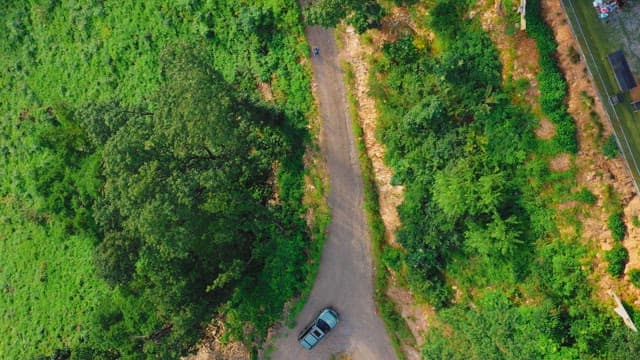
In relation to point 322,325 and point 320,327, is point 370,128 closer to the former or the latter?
point 322,325

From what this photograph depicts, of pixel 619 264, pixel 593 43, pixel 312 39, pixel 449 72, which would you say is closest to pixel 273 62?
pixel 312 39

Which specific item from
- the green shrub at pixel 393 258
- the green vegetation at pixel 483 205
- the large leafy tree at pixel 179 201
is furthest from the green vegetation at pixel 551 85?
the large leafy tree at pixel 179 201

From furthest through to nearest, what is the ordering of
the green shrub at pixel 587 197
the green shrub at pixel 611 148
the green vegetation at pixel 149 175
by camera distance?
the green vegetation at pixel 149 175 < the green shrub at pixel 587 197 < the green shrub at pixel 611 148

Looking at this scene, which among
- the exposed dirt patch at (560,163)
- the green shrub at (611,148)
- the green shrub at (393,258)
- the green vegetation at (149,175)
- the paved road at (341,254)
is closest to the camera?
the green shrub at (611,148)

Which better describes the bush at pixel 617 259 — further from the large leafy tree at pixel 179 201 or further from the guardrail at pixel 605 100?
the large leafy tree at pixel 179 201

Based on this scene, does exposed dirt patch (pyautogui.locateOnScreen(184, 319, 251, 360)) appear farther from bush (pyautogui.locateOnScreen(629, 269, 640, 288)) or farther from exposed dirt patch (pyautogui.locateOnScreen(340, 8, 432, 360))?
bush (pyautogui.locateOnScreen(629, 269, 640, 288))

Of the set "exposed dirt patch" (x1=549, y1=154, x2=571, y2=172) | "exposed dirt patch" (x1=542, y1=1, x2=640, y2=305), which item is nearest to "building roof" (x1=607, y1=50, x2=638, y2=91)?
"exposed dirt patch" (x1=542, y1=1, x2=640, y2=305)

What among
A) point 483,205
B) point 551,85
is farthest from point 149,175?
point 551,85
